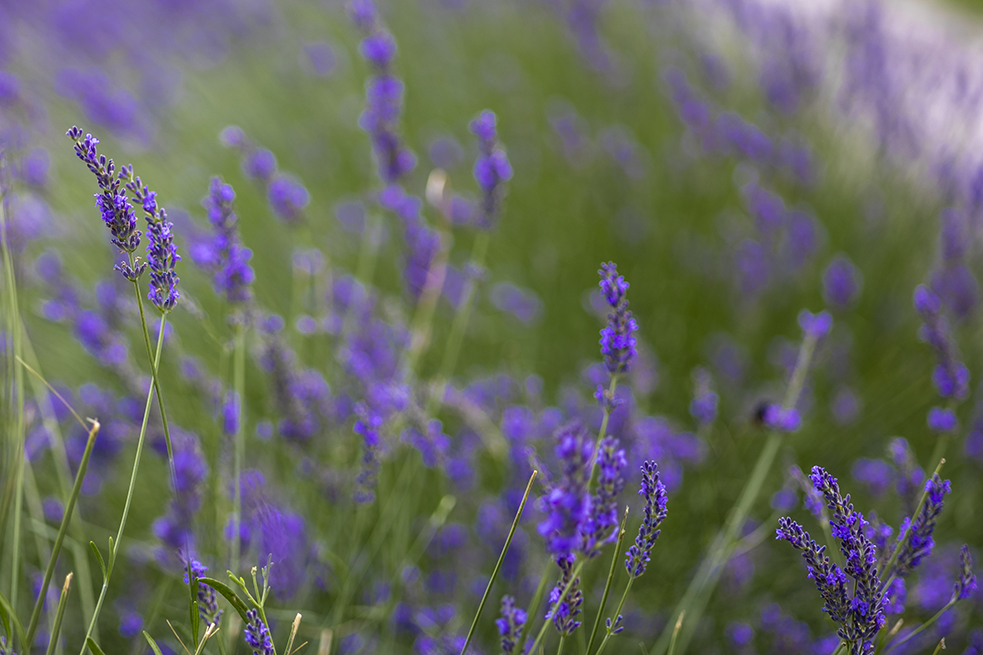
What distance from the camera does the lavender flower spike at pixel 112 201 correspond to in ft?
2.40

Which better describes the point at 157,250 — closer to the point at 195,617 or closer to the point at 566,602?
the point at 195,617

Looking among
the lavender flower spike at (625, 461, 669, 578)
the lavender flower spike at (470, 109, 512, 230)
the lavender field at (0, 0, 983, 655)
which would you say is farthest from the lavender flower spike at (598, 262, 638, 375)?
the lavender flower spike at (470, 109, 512, 230)

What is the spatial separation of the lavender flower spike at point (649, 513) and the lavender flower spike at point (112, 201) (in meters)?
0.65

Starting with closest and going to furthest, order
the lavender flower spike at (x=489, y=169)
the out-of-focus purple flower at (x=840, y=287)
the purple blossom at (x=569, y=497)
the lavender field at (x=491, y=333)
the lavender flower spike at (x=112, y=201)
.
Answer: the purple blossom at (x=569, y=497) < the lavender flower spike at (x=112, y=201) < the lavender field at (x=491, y=333) < the lavender flower spike at (x=489, y=169) < the out-of-focus purple flower at (x=840, y=287)

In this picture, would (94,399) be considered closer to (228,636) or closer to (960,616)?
(228,636)

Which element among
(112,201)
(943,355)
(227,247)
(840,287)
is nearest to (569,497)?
(112,201)

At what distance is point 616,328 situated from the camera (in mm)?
801

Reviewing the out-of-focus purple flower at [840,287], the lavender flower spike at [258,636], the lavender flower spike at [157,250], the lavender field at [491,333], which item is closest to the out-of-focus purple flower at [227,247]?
the lavender field at [491,333]

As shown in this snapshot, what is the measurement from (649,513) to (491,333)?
1.85m

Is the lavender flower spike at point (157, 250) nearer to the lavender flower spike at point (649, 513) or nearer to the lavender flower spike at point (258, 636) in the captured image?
the lavender flower spike at point (258, 636)

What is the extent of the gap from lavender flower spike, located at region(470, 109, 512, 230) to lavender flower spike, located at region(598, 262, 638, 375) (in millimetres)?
481

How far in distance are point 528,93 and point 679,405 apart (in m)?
2.40

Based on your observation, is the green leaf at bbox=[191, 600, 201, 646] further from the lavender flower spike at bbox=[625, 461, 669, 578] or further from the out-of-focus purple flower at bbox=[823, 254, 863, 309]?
the out-of-focus purple flower at bbox=[823, 254, 863, 309]

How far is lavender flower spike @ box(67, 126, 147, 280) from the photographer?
73 centimetres
